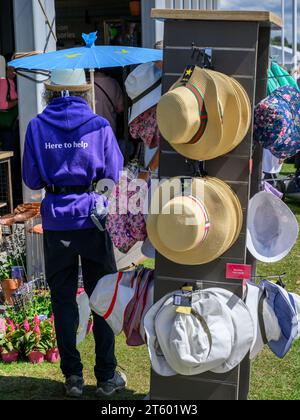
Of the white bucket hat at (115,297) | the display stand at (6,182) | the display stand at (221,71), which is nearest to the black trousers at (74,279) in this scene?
the white bucket hat at (115,297)

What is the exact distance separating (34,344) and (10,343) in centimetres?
18

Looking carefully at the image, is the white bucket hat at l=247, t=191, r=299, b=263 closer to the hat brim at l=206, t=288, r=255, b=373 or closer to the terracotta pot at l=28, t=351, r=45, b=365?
the hat brim at l=206, t=288, r=255, b=373

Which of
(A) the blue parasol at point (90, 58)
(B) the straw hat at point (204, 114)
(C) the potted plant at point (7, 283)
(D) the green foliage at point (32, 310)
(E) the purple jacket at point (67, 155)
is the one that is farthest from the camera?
(C) the potted plant at point (7, 283)

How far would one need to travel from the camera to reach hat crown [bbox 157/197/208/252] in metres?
2.64

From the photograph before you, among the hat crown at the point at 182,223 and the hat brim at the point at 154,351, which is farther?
the hat brim at the point at 154,351

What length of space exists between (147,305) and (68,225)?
69 cm

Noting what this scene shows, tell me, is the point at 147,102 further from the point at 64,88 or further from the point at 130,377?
the point at 130,377

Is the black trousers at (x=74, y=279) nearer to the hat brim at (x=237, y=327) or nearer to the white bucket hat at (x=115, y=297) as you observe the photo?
the white bucket hat at (x=115, y=297)

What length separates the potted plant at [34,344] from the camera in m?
4.33

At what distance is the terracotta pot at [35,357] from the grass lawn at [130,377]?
0.04m

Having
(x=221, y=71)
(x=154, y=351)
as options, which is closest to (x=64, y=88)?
(x=221, y=71)

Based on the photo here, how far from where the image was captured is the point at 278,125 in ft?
9.71

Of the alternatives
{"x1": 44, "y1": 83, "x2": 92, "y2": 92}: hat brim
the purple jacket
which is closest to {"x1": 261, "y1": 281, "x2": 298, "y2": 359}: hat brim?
the purple jacket

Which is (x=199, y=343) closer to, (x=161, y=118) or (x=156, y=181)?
(x=156, y=181)
